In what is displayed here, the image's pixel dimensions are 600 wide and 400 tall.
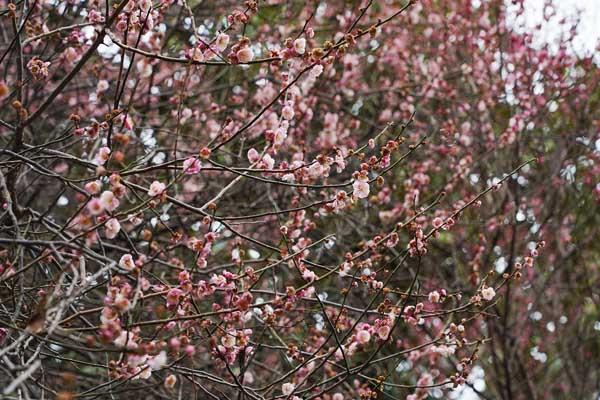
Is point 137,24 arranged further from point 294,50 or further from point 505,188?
point 505,188

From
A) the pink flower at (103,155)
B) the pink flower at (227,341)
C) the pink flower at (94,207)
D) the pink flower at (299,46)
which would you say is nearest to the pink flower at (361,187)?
the pink flower at (299,46)

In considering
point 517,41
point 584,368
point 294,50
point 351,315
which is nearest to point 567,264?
point 584,368

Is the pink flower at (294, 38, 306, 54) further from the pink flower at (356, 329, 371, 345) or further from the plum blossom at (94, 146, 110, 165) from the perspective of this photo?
the pink flower at (356, 329, 371, 345)

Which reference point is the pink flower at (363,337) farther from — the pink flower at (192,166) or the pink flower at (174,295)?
the pink flower at (192,166)

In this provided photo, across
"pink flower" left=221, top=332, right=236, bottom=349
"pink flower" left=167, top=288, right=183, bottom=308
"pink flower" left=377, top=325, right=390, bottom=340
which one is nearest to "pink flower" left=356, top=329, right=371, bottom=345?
"pink flower" left=377, top=325, right=390, bottom=340

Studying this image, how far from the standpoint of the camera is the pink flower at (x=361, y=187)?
2727 mm

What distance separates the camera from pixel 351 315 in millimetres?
4984

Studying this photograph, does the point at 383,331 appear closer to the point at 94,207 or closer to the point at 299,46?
the point at 299,46

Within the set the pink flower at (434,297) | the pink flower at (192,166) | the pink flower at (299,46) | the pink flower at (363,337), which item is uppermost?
the pink flower at (299,46)

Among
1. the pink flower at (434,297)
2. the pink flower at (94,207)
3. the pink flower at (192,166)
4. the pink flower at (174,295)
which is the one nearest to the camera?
the pink flower at (94,207)

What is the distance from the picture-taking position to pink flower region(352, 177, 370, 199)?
273 cm

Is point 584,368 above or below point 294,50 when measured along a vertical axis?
above

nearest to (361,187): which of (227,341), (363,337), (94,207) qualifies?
(363,337)

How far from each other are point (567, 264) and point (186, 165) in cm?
505
